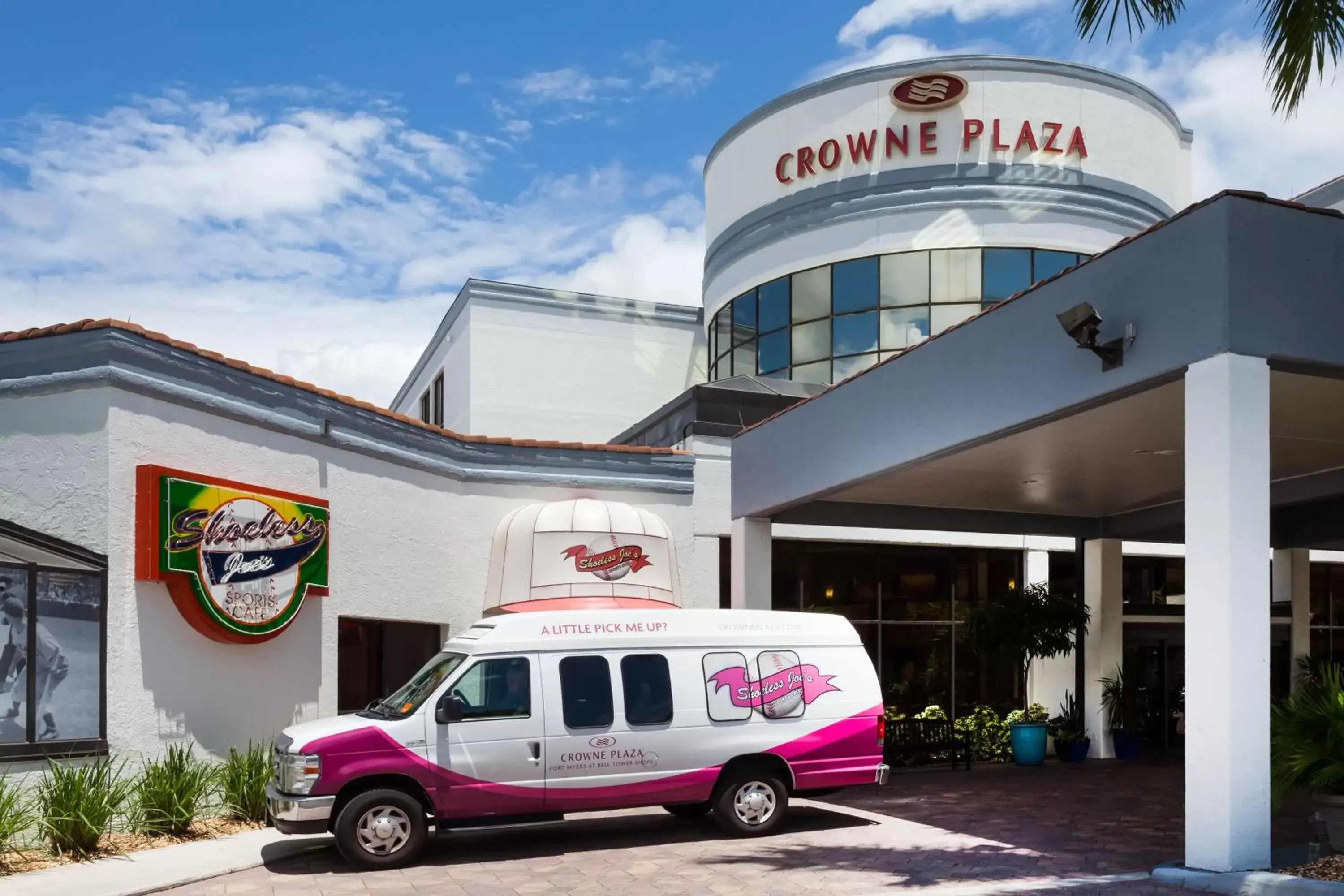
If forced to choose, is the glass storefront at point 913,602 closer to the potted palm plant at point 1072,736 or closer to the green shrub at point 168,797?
the potted palm plant at point 1072,736

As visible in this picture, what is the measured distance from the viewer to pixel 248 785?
14258 mm

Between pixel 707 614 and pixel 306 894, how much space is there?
4911 mm

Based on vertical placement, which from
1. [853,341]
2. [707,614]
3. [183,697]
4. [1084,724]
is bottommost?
[1084,724]

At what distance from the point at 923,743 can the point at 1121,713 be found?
385 cm

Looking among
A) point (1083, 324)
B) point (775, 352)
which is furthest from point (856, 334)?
point (1083, 324)

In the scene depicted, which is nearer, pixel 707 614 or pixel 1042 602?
pixel 707 614

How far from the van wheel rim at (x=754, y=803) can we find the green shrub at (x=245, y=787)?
17.0ft

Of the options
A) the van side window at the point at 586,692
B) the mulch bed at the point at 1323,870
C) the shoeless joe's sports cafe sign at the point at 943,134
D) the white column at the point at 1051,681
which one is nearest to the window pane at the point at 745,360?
the shoeless joe's sports cafe sign at the point at 943,134

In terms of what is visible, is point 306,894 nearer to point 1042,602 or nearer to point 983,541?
point 1042,602

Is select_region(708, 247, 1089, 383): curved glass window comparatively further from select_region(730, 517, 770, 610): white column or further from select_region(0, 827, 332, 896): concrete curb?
select_region(0, 827, 332, 896): concrete curb

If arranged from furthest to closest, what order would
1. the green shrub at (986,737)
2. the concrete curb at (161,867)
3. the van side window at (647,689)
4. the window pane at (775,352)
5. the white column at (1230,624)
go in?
the window pane at (775,352) < the green shrub at (986,737) < the van side window at (647,689) < the concrete curb at (161,867) < the white column at (1230,624)

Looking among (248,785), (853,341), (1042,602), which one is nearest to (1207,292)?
(248,785)

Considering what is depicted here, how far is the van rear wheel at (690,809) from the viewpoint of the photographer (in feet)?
44.0

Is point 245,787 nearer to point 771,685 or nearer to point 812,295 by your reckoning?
point 771,685
